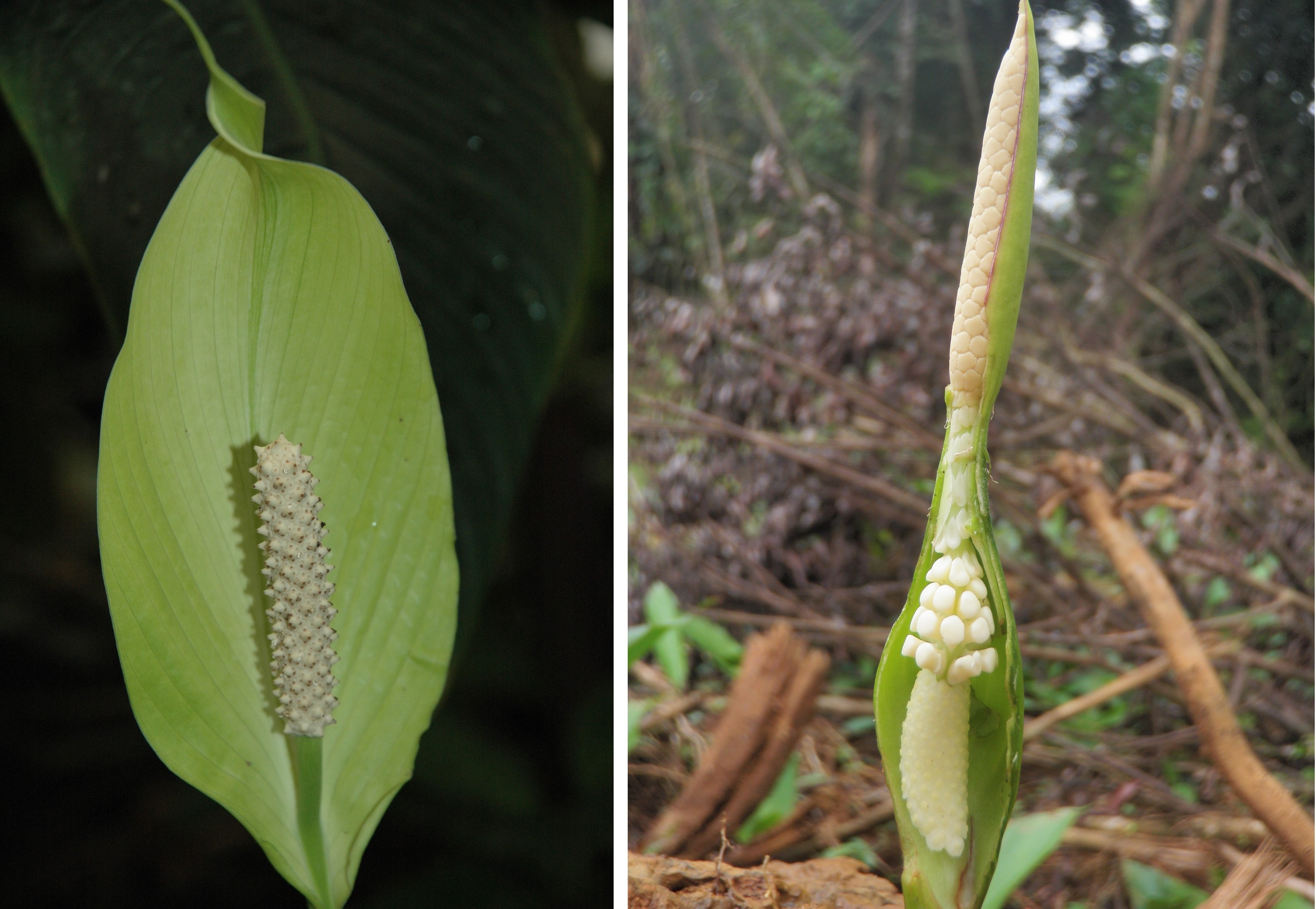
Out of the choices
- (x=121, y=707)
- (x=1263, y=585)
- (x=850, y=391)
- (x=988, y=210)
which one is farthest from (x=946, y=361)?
(x=121, y=707)

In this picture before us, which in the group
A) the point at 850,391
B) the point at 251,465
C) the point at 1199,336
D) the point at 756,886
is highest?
the point at 1199,336

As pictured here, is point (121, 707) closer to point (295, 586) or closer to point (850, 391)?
point (295, 586)

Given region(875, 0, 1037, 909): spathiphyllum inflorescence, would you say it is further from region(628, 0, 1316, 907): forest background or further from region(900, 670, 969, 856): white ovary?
region(628, 0, 1316, 907): forest background

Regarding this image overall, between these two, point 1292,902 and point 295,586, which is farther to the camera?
point 1292,902

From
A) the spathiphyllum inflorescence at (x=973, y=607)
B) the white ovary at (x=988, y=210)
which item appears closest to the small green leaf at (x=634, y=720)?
the spathiphyllum inflorescence at (x=973, y=607)

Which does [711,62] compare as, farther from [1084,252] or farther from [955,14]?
[1084,252]

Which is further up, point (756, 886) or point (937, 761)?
point (937, 761)

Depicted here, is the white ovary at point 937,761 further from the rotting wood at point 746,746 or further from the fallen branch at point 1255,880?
the fallen branch at point 1255,880

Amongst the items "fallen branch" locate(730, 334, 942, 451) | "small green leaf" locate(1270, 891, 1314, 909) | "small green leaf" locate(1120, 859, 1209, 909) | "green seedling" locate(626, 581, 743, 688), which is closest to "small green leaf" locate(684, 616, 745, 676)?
"green seedling" locate(626, 581, 743, 688)
